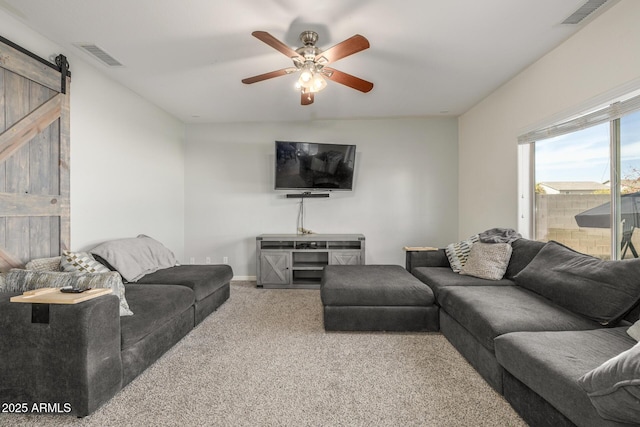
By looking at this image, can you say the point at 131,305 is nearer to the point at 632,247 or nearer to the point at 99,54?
the point at 99,54

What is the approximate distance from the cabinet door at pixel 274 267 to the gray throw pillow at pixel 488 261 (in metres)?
2.36

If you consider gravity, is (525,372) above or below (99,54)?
below

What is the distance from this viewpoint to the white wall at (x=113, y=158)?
2.76m

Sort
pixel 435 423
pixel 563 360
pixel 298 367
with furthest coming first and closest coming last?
pixel 298 367, pixel 435 423, pixel 563 360

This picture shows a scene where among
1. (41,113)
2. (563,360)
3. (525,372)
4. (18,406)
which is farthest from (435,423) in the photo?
(41,113)

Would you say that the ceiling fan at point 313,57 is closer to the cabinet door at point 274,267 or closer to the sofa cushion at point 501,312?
the sofa cushion at point 501,312

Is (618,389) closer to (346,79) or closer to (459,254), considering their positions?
(459,254)

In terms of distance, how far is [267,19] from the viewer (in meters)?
2.21

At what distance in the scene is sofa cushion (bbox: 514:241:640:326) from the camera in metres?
1.71

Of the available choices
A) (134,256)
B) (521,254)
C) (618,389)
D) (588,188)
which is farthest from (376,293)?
(134,256)

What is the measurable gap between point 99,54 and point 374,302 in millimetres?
3395

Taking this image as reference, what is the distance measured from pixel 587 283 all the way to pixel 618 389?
1.15 metres

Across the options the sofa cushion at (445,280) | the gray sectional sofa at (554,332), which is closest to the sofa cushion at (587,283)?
the gray sectional sofa at (554,332)

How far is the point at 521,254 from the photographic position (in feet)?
9.03
